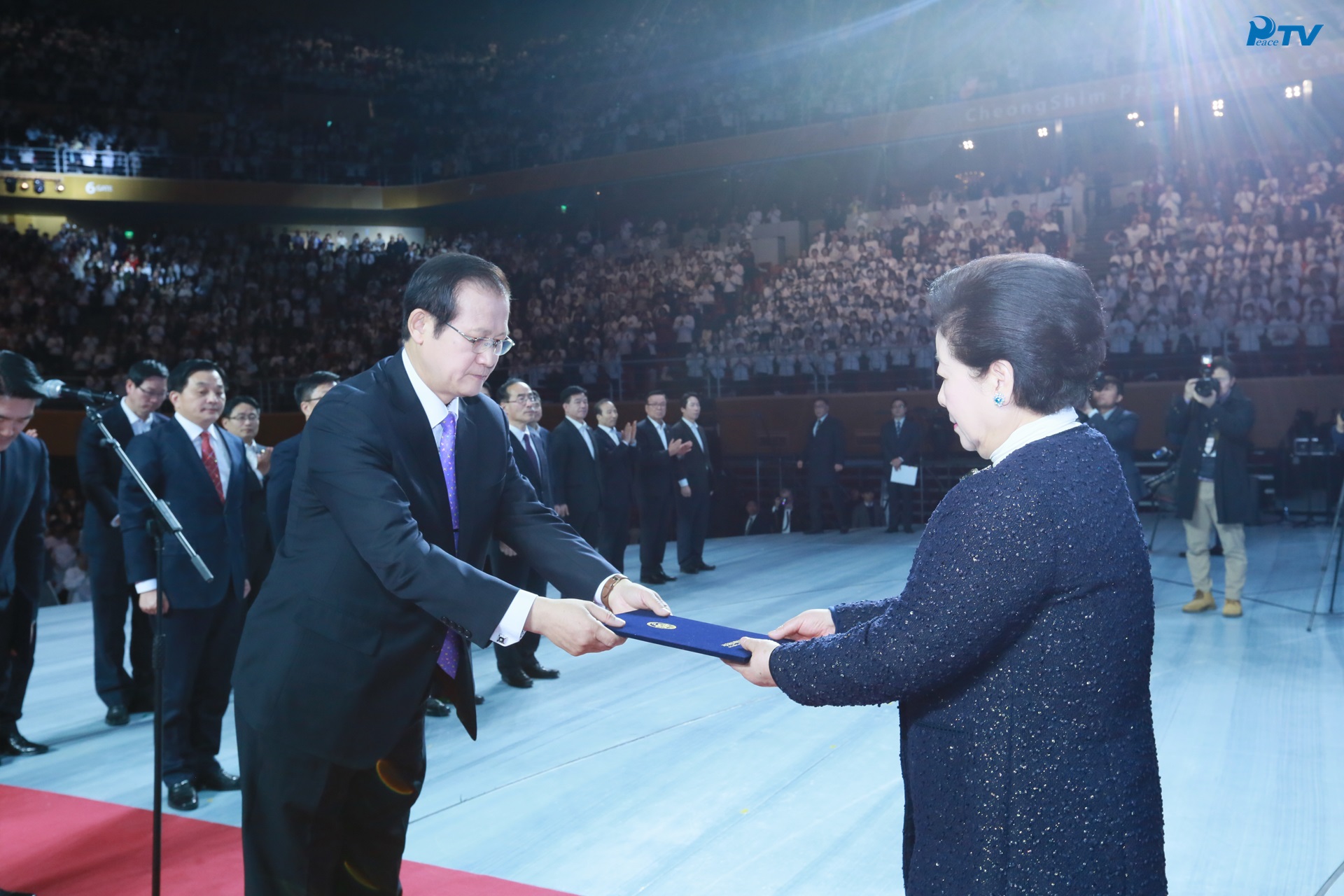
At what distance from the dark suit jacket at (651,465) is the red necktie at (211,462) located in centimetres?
498

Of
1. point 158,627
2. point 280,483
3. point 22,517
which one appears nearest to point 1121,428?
point 280,483

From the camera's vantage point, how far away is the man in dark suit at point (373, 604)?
1.92m

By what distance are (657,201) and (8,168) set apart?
12853mm

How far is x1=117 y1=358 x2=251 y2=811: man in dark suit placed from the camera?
380cm

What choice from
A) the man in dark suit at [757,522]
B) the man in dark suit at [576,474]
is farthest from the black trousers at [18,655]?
the man in dark suit at [757,522]

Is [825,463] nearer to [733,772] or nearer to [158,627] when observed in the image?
[733,772]

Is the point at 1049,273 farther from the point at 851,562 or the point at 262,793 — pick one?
the point at 851,562

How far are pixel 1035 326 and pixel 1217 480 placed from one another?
5.94m

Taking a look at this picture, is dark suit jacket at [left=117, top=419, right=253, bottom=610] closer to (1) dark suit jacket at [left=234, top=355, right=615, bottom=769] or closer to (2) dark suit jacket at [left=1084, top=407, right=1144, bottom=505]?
(1) dark suit jacket at [left=234, top=355, right=615, bottom=769]

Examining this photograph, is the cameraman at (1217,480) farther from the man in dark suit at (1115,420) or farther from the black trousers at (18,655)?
the black trousers at (18,655)

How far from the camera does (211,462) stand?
4.04 m

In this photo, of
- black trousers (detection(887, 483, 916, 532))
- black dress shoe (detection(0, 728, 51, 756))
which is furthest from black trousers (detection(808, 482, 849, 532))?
black dress shoe (detection(0, 728, 51, 756))

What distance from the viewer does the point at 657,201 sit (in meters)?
22.4

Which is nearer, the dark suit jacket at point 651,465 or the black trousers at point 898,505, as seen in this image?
the dark suit jacket at point 651,465
